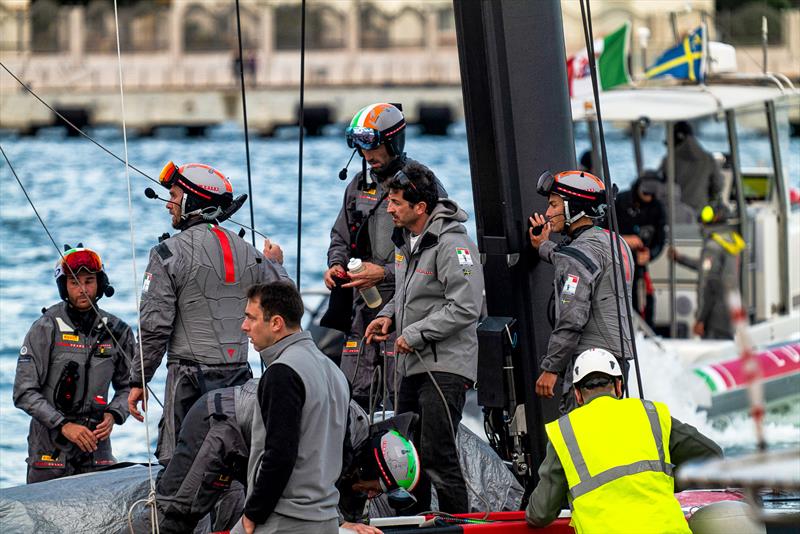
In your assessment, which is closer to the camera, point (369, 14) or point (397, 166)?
point (397, 166)

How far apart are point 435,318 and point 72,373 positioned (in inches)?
88.4

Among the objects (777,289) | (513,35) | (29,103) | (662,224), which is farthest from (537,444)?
(29,103)

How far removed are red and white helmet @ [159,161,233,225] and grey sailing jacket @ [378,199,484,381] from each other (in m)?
0.93

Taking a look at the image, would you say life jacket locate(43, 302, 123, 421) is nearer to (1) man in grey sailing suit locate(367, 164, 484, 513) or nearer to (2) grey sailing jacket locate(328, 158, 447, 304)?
(2) grey sailing jacket locate(328, 158, 447, 304)

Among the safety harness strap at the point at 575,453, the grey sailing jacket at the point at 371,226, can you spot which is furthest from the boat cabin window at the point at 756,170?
the safety harness strap at the point at 575,453

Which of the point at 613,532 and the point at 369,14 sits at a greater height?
the point at 369,14

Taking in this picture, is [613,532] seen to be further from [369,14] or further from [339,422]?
[369,14]

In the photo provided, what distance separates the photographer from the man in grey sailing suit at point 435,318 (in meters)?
7.30

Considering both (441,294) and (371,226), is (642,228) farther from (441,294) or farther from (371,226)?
(441,294)

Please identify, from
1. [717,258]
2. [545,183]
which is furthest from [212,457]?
[717,258]

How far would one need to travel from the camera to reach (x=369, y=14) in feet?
285

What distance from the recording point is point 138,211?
43625 mm

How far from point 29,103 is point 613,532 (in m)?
69.4

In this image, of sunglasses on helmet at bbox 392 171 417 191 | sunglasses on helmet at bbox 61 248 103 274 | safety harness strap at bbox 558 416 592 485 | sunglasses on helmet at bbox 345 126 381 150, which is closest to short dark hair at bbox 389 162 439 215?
sunglasses on helmet at bbox 392 171 417 191
